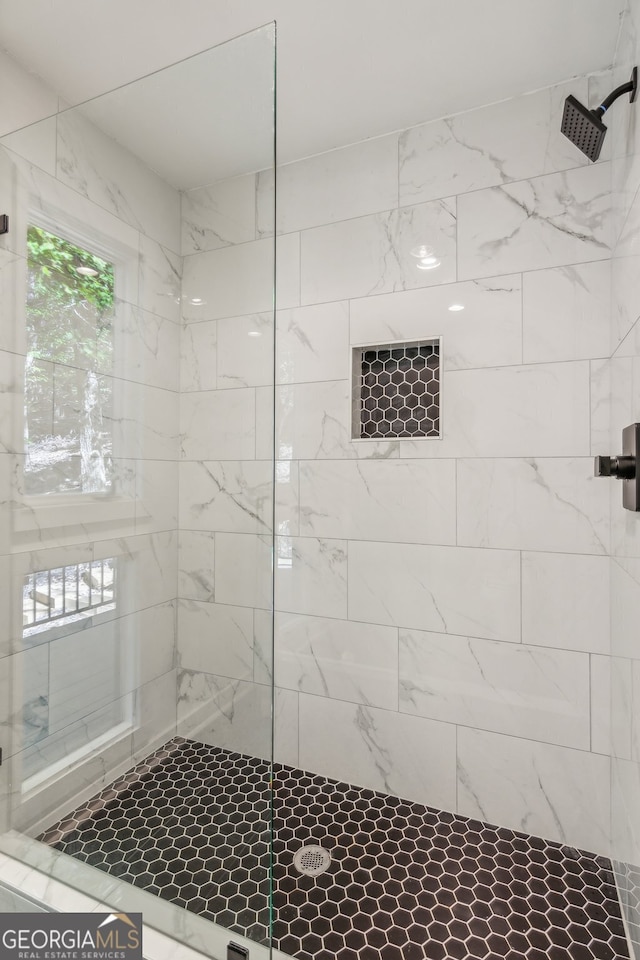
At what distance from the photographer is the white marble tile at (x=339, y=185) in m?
1.96

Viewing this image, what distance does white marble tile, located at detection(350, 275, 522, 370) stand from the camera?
177 centimetres

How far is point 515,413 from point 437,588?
25.7 inches

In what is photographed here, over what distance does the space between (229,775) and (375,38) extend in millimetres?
1991

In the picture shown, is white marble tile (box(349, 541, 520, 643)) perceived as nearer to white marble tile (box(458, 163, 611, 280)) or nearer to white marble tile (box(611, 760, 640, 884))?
white marble tile (box(611, 760, 640, 884))

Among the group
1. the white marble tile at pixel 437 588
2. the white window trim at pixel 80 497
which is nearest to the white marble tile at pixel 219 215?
the white window trim at pixel 80 497

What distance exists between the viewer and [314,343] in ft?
6.80

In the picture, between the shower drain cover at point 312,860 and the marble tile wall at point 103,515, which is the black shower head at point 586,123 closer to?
the marble tile wall at point 103,515

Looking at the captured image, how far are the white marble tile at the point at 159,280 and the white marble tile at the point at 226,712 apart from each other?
79 centimetres

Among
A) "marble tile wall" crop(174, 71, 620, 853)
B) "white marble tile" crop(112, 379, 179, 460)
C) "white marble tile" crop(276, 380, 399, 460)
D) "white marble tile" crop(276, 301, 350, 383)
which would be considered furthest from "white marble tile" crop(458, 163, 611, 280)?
"white marble tile" crop(112, 379, 179, 460)

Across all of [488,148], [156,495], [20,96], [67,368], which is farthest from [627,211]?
[20,96]

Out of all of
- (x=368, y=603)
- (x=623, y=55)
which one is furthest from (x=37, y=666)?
(x=623, y=55)

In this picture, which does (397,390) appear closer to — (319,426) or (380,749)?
(319,426)

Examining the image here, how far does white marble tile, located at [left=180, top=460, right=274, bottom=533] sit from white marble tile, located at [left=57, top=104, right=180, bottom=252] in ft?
1.73

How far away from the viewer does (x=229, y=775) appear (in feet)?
3.51
